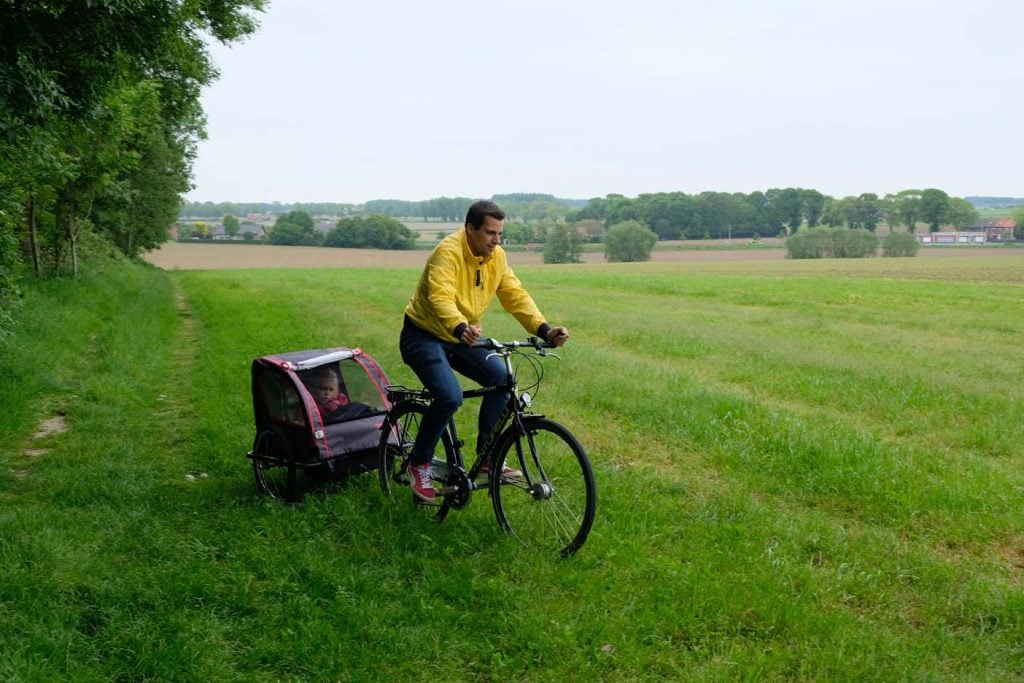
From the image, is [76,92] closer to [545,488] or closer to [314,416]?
[314,416]

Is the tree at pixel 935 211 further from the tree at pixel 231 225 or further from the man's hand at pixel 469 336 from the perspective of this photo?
→ the man's hand at pixel 469 336

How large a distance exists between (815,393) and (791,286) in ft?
80.8

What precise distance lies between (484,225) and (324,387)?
2.10 meters

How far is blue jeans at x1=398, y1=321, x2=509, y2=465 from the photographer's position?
557 centimetres

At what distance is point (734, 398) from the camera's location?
9.82 meters

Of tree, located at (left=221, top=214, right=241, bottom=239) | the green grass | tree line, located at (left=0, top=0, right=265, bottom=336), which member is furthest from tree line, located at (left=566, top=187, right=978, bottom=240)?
the green grass

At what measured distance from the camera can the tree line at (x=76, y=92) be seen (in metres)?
7.11

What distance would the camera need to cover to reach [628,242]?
7362 cm

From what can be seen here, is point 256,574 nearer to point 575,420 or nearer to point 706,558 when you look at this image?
point 706,558

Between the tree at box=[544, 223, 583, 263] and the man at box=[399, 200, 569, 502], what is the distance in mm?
47527

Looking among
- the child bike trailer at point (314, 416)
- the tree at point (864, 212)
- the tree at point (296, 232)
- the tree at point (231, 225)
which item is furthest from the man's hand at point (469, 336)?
the tree at point (864, 212)

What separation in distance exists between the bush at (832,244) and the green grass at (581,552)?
69012 millimetres

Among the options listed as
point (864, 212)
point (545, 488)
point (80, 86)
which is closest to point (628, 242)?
point (864, 212)

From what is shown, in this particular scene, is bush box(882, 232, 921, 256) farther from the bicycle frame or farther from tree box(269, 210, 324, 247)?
the bicycle frame
